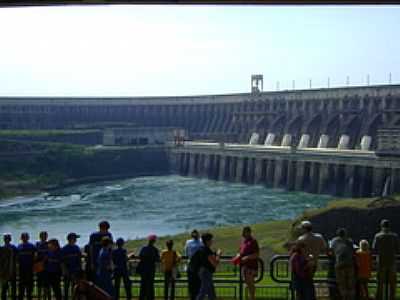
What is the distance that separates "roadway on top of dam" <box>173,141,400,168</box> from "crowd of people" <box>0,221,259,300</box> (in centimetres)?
4118

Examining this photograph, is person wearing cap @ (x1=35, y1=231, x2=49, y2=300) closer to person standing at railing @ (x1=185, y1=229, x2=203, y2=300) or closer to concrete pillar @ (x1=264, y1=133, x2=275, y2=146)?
person standing at railing @ (x1=185, y1=229, x2=203, y2=300)

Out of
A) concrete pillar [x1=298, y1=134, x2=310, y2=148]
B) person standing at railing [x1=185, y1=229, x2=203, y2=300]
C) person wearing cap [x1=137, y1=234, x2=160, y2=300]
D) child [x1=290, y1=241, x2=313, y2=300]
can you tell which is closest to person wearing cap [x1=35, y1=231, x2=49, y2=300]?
person wearing cap [x1=137, y1=234, x2=160, y2=300]

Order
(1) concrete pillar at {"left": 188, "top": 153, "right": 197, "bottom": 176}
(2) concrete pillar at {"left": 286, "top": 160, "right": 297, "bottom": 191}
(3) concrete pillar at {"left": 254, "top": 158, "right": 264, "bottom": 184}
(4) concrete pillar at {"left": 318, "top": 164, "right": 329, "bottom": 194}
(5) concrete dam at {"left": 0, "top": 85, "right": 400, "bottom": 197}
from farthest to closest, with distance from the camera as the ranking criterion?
(1) concrete pillar at {"left": 188, "top": 153, "right": 197, "bottom": 176} → (3) concrete pillar at {"left": 254, "top": 158, "right": 264, "bottom": 184} → (2) concrete pillar at {"left": 286, "top": 160, "right": 297, "bottom": 191} → (4) concrete pillar at {"left": 318, "top": 164, "right": 329, "bottom": 194} → (5) concrete dam at {"left": 0, "top": 85, "right": 400, "bottom": 197}

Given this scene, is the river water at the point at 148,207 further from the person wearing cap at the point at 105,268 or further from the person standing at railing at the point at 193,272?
the person wearing cap at the point at 105,268

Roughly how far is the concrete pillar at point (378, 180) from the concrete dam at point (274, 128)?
0.23 ft

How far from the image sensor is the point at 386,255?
27.9ft

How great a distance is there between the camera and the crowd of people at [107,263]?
26.8 feet

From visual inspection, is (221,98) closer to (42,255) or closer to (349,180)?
(349,180)

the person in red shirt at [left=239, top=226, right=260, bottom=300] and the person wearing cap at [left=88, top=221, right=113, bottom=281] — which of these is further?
the person wearing cap at [left=88, top=221, right=113, bottom=281]

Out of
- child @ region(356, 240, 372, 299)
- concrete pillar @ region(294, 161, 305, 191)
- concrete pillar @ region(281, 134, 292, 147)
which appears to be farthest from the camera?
concrete pillar @ region(281, 134, 292, 147)

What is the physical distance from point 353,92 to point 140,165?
2372cm

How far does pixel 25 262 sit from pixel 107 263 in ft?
4.16

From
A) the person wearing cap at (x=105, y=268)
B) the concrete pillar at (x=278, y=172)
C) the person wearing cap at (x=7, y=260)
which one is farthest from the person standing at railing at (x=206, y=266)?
the concrete pillar at (x=278, y=172)

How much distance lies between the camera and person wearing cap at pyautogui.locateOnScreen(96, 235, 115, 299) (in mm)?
8133
